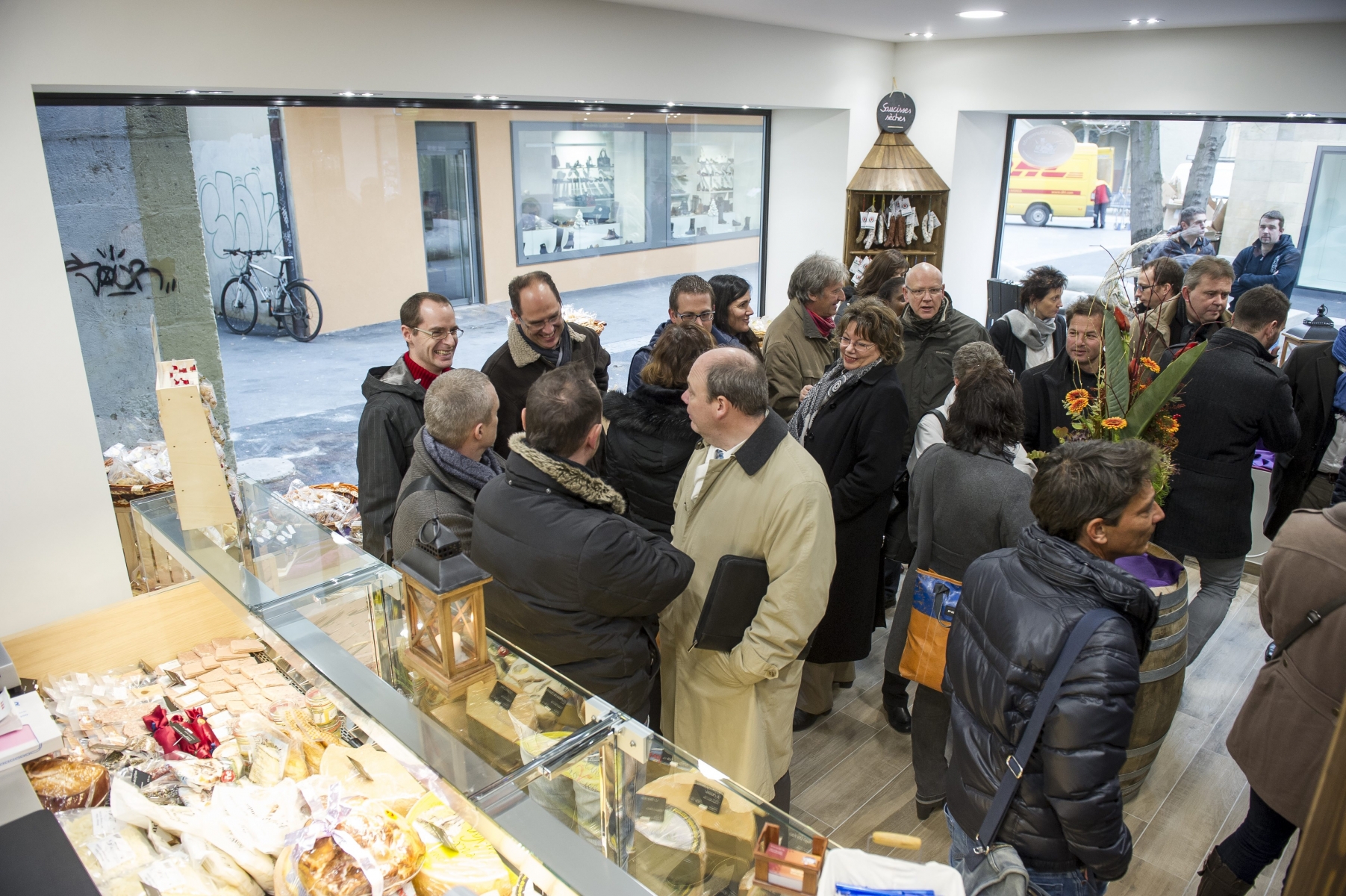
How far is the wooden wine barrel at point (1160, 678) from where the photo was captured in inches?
113

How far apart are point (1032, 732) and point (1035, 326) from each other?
3.52 metres

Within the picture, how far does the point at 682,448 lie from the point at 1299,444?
3685 millimetres

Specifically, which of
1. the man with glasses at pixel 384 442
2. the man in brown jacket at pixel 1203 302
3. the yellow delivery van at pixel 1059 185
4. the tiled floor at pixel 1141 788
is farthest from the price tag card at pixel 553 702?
the yellow delivery van at pixel 1059 185

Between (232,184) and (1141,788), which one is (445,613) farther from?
(232,184)

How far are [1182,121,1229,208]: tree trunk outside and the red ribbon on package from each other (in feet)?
25.0

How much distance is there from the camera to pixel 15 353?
3193 mm

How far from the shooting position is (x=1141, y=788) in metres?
3.53

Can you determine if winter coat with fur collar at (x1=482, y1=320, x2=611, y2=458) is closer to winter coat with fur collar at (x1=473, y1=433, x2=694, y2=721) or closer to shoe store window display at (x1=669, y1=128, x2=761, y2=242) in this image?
winter coat with fur collar at (x1=473, y1=433, x2=694, y2=721)

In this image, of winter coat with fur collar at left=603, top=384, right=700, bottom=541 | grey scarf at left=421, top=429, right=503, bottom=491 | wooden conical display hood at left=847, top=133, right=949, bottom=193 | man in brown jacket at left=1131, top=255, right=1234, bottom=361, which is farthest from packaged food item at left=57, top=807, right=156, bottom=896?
wooden conical display hood at left=847, top=133, right=949, bottom=193

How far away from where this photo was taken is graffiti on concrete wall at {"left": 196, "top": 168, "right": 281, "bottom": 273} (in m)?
4.22

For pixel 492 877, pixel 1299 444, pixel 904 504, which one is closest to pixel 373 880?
pixel 492 877

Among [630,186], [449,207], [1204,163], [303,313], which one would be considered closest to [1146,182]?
[1204,163]

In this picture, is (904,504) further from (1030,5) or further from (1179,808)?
(1030,5)

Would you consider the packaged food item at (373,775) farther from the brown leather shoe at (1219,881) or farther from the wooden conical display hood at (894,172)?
the wooden conical display hood at (894,172)
